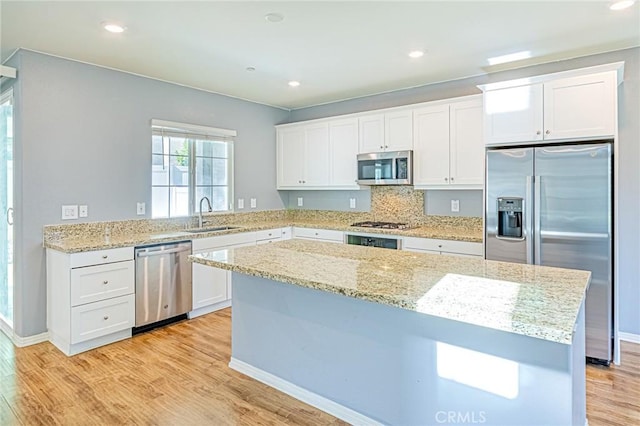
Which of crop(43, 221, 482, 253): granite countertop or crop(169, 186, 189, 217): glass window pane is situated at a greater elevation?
crop(169, 186, 189, 217): glass window pane

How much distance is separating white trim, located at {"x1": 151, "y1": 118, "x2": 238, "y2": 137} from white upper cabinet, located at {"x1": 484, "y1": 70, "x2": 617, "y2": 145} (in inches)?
120

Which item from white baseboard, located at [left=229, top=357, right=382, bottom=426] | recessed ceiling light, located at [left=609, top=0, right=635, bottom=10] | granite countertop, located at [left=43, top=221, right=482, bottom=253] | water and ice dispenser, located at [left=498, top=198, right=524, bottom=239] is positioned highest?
recessed ceiling light, located at [left=609, top=0, right=635, bottom=10]

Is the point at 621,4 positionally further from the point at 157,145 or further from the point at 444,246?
the point at 157,145

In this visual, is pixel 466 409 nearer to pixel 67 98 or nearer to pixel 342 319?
pixel 342 319

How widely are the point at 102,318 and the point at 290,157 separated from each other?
312cm

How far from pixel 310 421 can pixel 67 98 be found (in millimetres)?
3463

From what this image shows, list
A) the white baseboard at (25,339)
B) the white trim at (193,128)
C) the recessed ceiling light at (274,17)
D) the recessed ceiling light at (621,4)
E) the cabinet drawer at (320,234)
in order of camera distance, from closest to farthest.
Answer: the recessed ceiling light at (621,4) → the recessed ceiling light at (274,17) → the white baseboard at (25,339) → the white trim at (193,128) → the cabinet drawer at (320,234)

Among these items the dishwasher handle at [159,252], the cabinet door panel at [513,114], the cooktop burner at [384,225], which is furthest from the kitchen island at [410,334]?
the cooktop burner at [384,225]

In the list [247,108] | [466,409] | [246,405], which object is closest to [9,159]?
[247,108]

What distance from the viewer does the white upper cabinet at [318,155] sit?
16.0 ft

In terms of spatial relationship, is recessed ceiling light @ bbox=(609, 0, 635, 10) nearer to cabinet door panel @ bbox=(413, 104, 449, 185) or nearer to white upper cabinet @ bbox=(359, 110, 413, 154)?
cabinet door panel @ bbox=(413, 104, 449, 185)

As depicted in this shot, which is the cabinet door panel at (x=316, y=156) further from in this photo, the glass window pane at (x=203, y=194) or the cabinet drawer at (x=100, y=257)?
the cabinet drawer at (x=100, y=257)

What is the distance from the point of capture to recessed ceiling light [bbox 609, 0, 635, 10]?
8.14 feet

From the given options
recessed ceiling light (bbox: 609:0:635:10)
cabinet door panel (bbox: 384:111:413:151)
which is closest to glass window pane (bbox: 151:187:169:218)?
cabinet door panel (bbox: 384:111:413:151)
